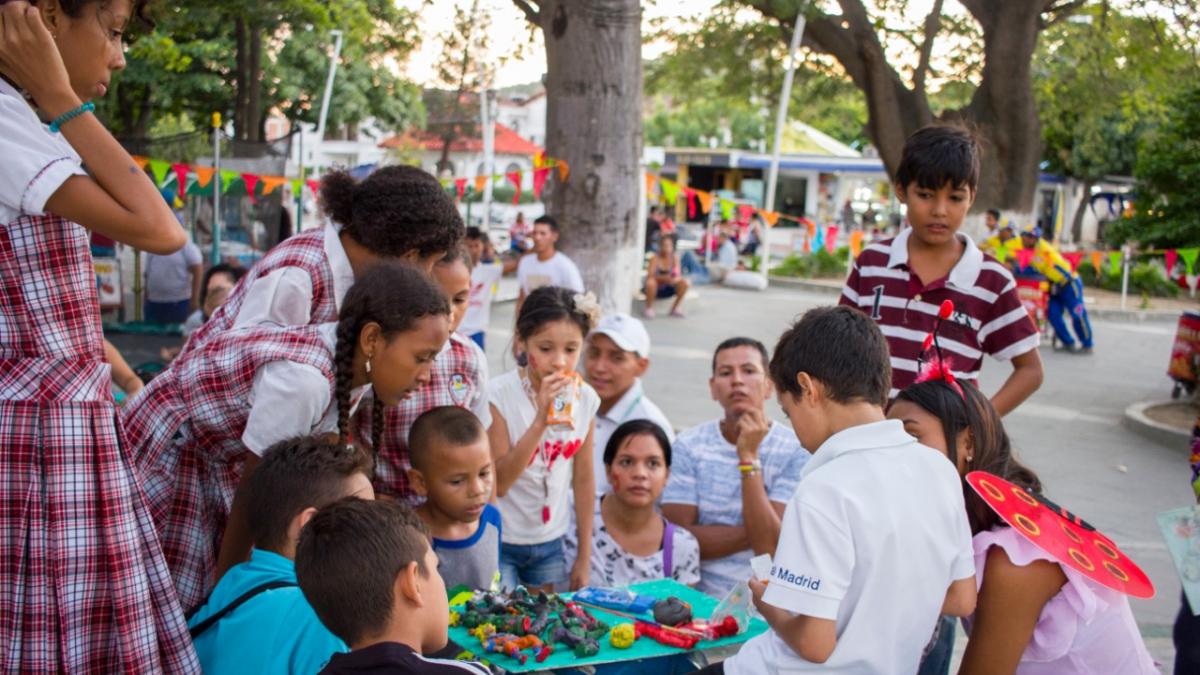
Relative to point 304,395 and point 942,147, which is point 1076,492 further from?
point 304,395

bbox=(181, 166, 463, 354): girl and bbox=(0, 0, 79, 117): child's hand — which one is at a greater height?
bbox=(0, 0, 79, 117): child's hand

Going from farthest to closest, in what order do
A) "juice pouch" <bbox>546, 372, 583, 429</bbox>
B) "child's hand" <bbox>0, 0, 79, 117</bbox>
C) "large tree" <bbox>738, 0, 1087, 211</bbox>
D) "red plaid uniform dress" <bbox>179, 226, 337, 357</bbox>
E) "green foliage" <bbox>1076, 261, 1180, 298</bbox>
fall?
"green foliage" <bbox>1076, 261, 1180, 298</bbox>
"large tree" <bbox>738, 0, 1087, 211</bbox>
"juice pouch" <bbox>546, 372, 583, 429</bbox>
"red plaid uniform dress" <bbox>179, 226, 337, 357</bbox>
"child's hand" <bbox>0, 0, 79, 117</bbox>

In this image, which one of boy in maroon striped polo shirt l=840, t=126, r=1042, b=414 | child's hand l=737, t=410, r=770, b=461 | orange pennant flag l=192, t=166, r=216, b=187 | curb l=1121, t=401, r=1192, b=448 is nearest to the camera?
boy in maroon striped polo shirt l=840, t=126, r=1042, b=414

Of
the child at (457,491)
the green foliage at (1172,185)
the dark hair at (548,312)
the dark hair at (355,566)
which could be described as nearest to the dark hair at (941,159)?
the dark hair at (548,312)

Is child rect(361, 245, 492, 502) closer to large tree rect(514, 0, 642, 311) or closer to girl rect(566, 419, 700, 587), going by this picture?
girl rect(566, 419, 700, 587)

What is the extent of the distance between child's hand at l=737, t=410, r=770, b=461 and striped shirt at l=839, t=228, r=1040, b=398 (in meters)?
0.49

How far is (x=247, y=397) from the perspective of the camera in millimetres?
2705

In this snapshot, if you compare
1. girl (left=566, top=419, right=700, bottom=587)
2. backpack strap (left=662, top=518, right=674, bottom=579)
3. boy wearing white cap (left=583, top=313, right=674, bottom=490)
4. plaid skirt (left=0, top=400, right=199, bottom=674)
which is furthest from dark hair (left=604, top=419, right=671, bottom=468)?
plaid skirt (left=0, top=400, right=199, bottom=674)

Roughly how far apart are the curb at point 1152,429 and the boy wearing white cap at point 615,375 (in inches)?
235

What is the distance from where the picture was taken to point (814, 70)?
17281 millimetres

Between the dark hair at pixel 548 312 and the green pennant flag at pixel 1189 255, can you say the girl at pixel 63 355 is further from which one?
the green pennant flag at pixel 1189 255

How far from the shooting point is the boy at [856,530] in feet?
7.69

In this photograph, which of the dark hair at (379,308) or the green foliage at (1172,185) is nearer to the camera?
the dark hair at (379,308)

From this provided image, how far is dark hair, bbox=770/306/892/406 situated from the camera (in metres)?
2.53
